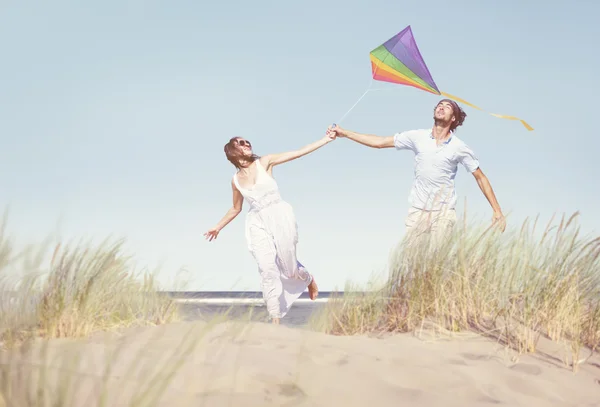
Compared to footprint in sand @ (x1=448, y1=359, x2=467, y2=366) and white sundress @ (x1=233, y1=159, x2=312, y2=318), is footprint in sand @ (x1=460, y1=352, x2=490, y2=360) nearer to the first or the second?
footprint in sand @ (x1=448, y1=359, x2=467, y2=366)

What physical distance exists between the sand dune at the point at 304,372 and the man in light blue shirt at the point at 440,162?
1.84 metres

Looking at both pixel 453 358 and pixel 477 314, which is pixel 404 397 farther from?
pixel 477 314

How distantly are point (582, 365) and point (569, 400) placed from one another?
76 centimetres

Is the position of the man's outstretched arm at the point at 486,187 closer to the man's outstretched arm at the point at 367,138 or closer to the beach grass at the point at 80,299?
the man's outstretched arm at the point at 367,138

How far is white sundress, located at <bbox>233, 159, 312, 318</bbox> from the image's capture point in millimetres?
6738

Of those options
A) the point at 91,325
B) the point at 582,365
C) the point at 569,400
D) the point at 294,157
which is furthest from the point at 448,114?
the point at 91,325

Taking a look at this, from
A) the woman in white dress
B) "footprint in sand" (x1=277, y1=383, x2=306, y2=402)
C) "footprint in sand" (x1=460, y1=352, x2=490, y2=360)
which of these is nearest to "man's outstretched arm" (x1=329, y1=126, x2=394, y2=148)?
the woman in white dress

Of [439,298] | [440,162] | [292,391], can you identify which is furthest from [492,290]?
[292,391]

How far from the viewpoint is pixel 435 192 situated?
247 inches

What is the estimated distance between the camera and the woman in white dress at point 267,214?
6.73m

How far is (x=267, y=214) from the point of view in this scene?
22.1 ft

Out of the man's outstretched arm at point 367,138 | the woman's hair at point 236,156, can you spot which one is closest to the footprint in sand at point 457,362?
the man's outstretched arm at point 367,138

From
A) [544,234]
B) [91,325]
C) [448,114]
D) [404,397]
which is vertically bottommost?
[91,325]

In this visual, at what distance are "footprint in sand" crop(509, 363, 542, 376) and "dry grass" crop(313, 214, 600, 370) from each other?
41 centimetres
